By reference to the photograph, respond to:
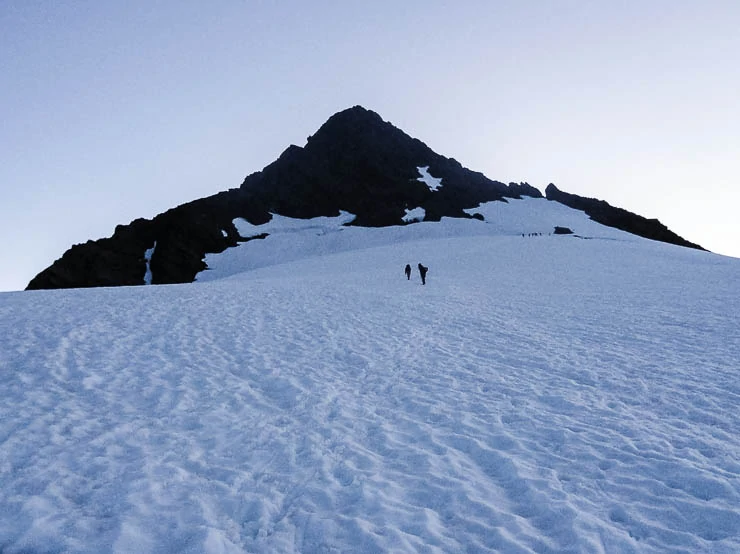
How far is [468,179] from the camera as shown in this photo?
9894cm

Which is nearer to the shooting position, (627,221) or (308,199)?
(627,221)

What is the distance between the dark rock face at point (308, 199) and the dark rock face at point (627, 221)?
1344cm

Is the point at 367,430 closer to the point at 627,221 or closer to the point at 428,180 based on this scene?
the point at 428,180

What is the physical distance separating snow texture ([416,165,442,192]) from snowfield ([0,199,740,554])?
72.7 metres

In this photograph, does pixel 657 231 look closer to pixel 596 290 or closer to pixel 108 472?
pixel 596 290

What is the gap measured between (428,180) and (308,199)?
83.3 feet

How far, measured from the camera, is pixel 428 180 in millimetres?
93562

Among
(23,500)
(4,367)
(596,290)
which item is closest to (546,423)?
(23,500)

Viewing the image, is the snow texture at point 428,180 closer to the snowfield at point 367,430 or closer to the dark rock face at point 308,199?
the dark rock face at point 308,199

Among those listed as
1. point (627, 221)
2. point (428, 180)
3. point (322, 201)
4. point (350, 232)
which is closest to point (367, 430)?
point (350, 232)

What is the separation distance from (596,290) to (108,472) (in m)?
27.1

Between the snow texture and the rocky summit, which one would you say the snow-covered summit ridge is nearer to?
the rocky summit

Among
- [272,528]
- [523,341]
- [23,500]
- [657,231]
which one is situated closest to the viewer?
[272,528]

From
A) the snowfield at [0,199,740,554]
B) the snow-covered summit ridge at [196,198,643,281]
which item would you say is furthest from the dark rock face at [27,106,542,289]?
the snowfield at [0,199,740,554]
